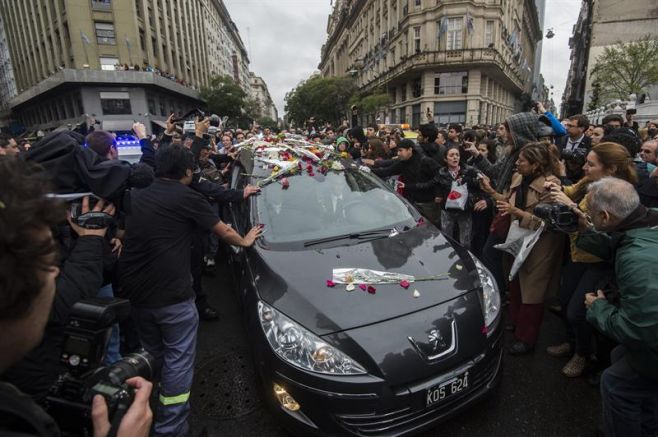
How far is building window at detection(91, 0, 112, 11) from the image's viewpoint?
30.0 meters

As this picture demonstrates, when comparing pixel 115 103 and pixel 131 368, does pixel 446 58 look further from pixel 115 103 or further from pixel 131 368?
pixel 131 368

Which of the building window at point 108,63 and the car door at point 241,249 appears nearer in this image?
the car door at point 241,249

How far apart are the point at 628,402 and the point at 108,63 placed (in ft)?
126

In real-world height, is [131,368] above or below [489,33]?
below

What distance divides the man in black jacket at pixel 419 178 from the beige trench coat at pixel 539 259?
187 centimetres

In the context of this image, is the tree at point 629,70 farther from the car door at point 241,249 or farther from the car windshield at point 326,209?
the car door at point 241,249

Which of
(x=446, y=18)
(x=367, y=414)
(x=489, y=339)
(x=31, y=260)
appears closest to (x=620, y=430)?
(x=489, y=339)

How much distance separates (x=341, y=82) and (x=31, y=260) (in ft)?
148

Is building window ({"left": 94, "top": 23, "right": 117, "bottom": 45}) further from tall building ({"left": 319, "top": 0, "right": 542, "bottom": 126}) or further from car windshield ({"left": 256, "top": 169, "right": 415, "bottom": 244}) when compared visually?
car windshield ({"left": 256, "top": 169, "right": 415, "bottom": 244})

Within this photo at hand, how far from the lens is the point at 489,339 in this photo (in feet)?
7.77

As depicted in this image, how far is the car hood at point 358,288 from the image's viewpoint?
225 cm

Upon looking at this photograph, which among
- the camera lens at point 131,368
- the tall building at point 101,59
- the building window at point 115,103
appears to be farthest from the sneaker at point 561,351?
the building window at point 115,103

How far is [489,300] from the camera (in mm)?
2582

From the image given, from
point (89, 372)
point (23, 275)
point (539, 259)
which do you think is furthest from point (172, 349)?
point (539, 259)
